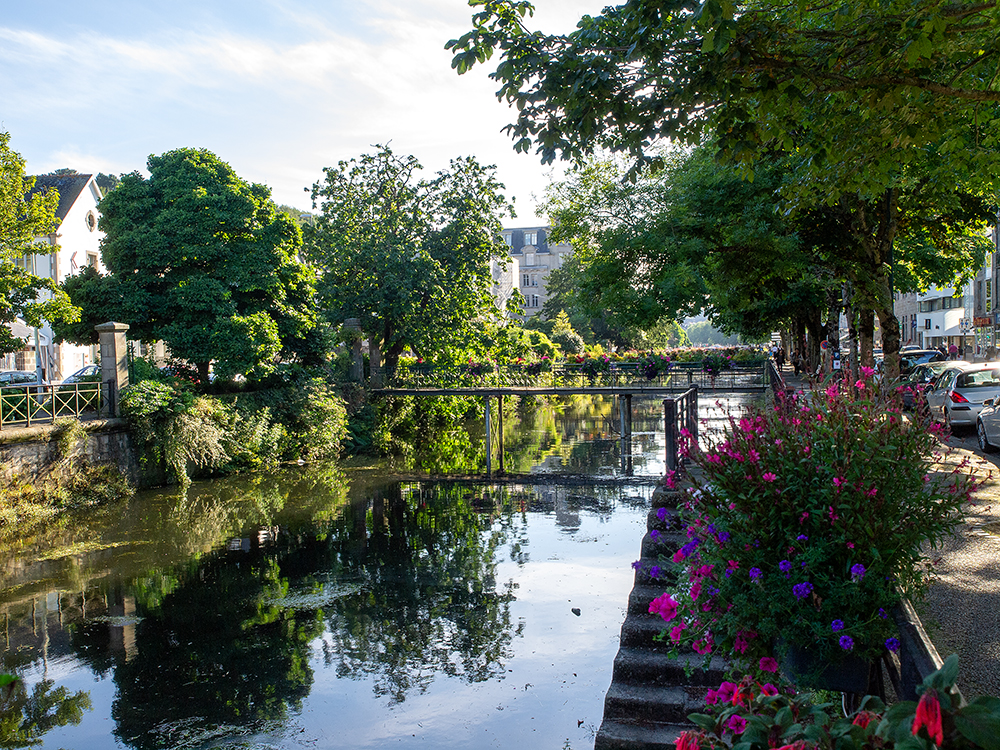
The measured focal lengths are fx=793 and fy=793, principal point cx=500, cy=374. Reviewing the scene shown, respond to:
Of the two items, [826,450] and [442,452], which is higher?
[826,450]

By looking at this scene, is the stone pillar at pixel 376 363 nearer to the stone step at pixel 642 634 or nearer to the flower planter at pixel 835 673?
the stone step at pixel 642 634

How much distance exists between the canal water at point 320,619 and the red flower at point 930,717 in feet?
20.8

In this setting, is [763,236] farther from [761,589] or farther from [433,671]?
[761,589]

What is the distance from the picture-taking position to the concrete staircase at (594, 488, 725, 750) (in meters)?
6.44

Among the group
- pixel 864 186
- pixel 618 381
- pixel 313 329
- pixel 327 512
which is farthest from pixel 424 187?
pixel 864 186

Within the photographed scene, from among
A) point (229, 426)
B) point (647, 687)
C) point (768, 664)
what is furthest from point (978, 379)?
point (229, 426)

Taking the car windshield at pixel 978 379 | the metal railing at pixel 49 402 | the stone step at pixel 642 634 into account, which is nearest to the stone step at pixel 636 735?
the stone step at pixel 642 634

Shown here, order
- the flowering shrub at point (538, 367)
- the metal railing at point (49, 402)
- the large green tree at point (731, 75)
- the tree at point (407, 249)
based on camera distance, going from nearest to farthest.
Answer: the large green tree at point (731, 75) < the metal railing at point (49, 402) < the tree at point (407, 249) < the flowering shrub at point (538, 367)

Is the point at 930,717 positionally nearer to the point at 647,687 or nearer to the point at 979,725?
the point at 979,725

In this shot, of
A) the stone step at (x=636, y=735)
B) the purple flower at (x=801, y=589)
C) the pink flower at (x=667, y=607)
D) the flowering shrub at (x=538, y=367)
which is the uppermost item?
the flowering shrub at (x=538, y=367)

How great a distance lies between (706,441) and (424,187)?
26.1 metres

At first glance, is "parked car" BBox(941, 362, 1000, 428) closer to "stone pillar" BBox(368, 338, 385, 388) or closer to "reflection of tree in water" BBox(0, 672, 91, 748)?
"reflection of tree in water" BBox(0, 672, 91, 748)

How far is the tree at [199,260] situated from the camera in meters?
22.5

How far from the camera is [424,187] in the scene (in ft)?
99.7
